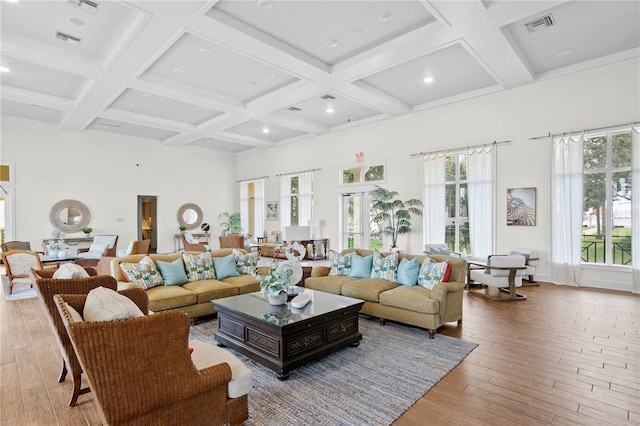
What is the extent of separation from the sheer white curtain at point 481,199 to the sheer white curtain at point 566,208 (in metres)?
1.10

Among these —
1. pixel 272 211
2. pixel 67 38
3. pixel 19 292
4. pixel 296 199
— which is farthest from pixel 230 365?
Result: pixel 272 211

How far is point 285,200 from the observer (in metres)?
12.2

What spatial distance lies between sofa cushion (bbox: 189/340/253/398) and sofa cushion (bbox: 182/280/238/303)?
77.6 inches

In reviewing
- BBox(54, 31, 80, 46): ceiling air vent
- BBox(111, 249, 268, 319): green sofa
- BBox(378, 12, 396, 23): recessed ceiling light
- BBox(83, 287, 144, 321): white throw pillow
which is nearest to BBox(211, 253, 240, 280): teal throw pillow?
BBox(111, 249, 268, 319): green sofa

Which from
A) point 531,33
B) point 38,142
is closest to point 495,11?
point 531,33

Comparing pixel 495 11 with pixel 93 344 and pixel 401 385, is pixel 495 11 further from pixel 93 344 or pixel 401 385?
pixel 93 344

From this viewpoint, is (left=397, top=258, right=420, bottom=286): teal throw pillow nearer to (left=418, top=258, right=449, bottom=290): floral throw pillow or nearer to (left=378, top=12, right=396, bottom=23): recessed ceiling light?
(left=418, top=258, right=449, bottom=290): floral throw pillow

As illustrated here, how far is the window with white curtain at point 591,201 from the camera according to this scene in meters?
6.18

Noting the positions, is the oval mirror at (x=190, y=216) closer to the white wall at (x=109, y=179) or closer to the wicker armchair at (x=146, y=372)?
the white wall at (x=109, y=179)

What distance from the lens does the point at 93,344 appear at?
65.0 inches

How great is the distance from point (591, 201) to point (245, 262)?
6.40 m

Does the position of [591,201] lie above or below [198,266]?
above

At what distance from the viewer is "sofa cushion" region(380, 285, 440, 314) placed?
397cm

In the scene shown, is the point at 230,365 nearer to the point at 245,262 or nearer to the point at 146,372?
the point at 146,372
